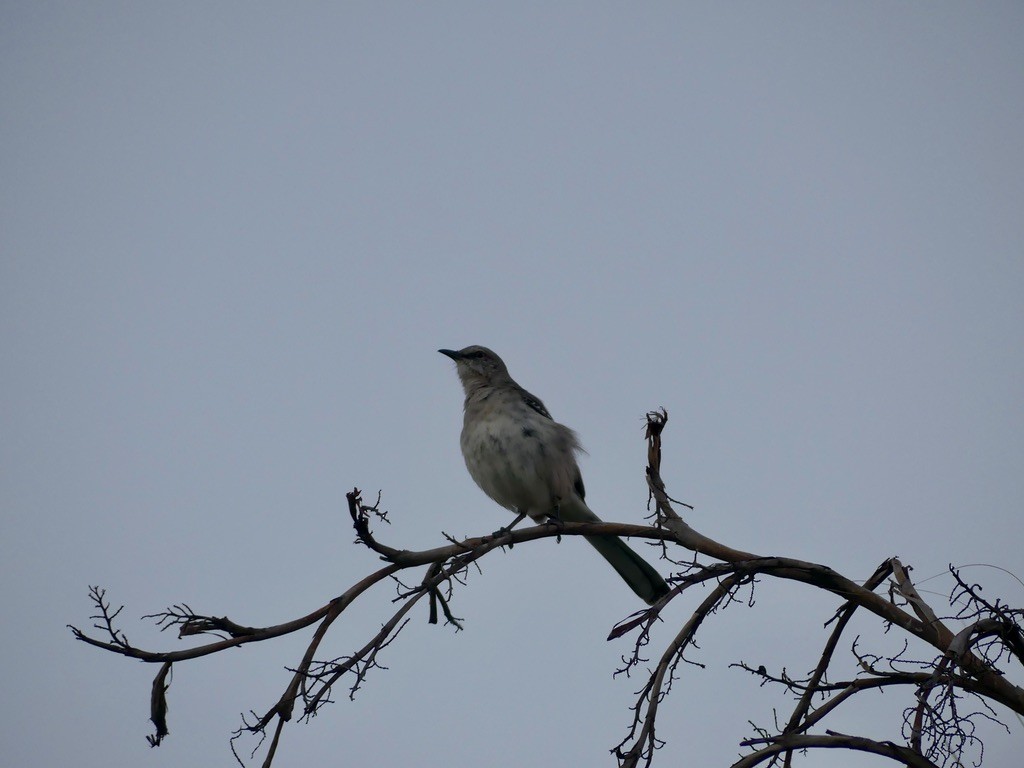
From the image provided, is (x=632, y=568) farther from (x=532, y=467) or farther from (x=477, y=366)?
(x=477, y=366)

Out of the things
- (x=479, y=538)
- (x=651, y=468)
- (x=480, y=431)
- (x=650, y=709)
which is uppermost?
(x=480, y=431)

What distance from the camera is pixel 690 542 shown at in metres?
4.32

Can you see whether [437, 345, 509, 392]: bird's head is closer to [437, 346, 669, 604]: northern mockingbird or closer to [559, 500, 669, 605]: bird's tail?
[437, 346, 669, 604]: northern mockingbird

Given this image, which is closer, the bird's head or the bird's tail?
the bird's tail

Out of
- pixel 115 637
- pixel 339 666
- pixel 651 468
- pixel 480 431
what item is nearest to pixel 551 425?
pixel 480 431

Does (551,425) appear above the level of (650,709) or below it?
above

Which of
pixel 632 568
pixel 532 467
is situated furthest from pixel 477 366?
pixel 632 568

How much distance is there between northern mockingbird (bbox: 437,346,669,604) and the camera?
6246 millimetres

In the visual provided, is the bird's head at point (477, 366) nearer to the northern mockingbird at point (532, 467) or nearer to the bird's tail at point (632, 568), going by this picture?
the northern mockingbird at point (532, 467)

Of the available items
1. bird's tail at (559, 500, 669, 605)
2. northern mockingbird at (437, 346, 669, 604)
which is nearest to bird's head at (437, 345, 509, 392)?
northern mockingbird at (437, 346, 669, 604)

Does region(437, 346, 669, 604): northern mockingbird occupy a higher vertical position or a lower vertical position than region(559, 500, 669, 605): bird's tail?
higher

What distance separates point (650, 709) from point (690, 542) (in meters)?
0.87

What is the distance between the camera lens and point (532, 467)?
6.55 m

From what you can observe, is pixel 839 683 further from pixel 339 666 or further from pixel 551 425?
pixel 551 425
